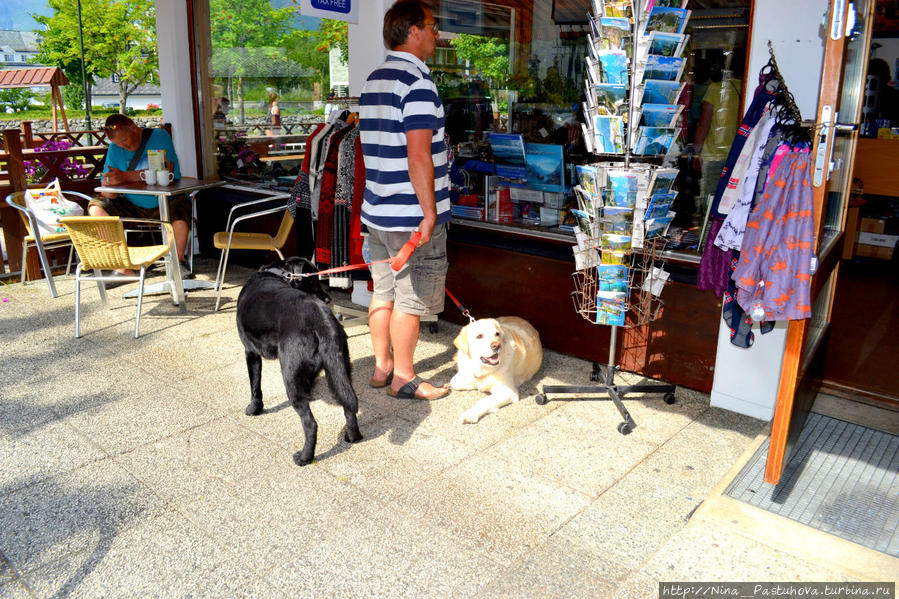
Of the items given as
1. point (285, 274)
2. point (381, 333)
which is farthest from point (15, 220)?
point (381, 333)

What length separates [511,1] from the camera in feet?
16.2

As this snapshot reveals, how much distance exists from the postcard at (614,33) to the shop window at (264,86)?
3.31 meters

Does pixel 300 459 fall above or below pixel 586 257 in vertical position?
below

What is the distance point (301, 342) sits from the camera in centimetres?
310

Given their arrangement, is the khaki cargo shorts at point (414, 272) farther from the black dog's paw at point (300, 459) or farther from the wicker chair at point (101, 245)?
the wicker chair at point (101, 245)

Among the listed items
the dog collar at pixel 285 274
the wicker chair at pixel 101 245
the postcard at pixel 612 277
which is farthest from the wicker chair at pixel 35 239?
the postcard at pixel 612 277

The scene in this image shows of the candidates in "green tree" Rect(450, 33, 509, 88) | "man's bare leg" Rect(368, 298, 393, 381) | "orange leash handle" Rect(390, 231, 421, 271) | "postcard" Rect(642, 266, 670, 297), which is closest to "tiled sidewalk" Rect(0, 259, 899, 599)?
"man's bare leg" Rect(368, 298, 393, 381)

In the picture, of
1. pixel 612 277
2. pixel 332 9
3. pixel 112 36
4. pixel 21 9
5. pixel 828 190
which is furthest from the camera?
pixel 21 9

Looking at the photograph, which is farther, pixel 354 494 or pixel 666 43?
pixel 666 43

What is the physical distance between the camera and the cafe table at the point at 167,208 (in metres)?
5.52

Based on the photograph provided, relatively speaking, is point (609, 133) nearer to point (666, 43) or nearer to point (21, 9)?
point (666, 43)

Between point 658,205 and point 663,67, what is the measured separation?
0.64 meters

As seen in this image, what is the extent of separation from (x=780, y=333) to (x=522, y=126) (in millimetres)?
2290

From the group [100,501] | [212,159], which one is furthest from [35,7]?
[100,501]
